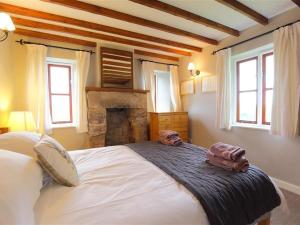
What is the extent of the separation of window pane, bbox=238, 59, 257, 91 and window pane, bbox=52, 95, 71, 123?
3.46 metres

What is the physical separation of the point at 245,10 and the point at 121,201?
9.13 feet

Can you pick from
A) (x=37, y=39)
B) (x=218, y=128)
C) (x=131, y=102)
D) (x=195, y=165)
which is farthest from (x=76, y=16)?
(x=218, y=128)

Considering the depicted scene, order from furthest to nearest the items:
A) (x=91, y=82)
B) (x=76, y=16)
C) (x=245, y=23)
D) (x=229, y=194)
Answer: (x=91, y=82), (x=245, y=23), (x=76, y=16), (x=229, y=194)

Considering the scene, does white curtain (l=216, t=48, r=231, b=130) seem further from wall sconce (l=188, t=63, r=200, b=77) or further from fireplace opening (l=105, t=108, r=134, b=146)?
fireplace opening (l=105, t=108, r=134, b=146)

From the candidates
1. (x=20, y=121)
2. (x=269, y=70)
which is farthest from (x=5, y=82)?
(x=269, y=70)

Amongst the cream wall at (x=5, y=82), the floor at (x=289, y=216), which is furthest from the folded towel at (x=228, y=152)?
the cream wall at (x=5, y=82)

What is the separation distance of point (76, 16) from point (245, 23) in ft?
8.87

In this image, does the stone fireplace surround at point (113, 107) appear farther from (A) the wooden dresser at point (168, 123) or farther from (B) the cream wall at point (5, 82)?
(B) the cream wall at point (5, 82)

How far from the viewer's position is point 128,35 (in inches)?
127

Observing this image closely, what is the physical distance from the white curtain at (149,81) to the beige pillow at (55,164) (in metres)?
3.12

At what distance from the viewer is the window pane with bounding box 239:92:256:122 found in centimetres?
313

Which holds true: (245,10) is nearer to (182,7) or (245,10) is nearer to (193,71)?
(182,7)

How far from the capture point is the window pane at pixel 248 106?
3131mm

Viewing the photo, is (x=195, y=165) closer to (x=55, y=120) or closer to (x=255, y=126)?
(x=255, y=126)
